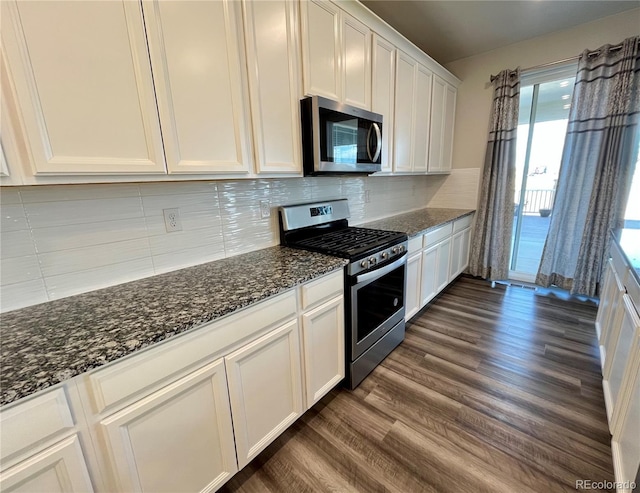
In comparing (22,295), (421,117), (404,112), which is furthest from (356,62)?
(22,295)

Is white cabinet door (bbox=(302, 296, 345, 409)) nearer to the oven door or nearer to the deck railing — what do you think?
the oven door

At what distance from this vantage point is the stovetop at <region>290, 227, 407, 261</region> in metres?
1.59

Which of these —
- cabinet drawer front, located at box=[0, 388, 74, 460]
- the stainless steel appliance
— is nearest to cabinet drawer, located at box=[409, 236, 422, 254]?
the stainless steel appliance

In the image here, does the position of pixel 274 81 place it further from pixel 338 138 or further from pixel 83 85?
pixel 83 85

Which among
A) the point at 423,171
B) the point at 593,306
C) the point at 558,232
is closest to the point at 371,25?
the point at 423,171

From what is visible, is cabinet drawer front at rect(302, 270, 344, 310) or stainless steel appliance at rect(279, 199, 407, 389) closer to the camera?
cabinet drawer front at rect(302, 270, 344, 310)

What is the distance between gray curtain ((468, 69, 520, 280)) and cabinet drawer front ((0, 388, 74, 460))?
3.74m

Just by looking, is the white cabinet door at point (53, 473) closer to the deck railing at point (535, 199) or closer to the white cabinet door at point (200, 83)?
the white cabinet door at point (200, 83)

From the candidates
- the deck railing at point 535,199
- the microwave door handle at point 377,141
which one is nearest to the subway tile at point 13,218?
the microwave door handle at point 377,141

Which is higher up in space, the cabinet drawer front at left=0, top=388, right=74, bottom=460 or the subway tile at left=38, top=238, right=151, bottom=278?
the subway tile at left=38, top=238, right=151, bottom=278

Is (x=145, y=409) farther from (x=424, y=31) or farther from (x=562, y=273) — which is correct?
(x=562, y=273)

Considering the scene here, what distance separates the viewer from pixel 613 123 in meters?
2.41

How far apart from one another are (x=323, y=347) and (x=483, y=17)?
3019 millimetres

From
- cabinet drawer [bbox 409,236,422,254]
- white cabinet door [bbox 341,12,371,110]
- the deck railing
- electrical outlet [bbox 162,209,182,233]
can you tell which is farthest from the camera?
the deck railing
